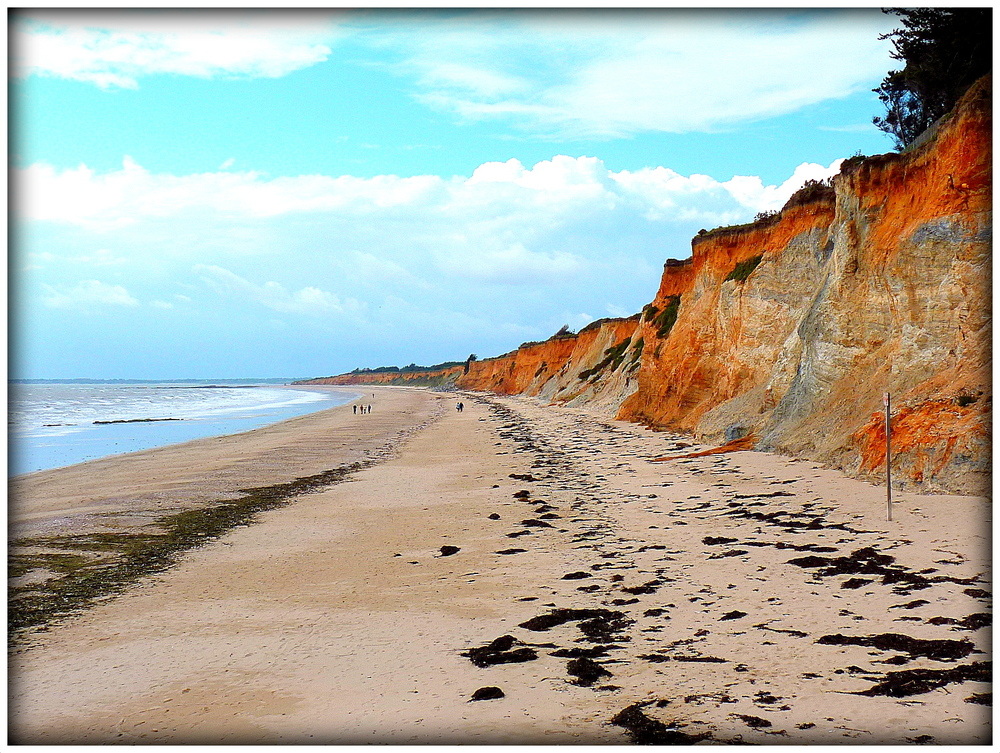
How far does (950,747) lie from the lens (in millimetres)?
3771

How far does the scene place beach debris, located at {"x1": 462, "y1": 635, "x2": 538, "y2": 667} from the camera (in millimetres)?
5266

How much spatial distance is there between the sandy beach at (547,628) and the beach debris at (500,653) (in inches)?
1.0

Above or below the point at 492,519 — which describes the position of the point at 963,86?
above

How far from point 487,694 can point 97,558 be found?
714 centimetres

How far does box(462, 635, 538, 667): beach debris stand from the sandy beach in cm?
3

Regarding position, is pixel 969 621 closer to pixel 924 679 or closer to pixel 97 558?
pixel 924 679

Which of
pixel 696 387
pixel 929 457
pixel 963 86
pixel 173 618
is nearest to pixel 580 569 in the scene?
pixel 173 618

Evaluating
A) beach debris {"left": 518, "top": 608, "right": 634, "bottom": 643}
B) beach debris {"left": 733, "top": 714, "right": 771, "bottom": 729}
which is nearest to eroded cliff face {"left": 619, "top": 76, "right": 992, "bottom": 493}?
beach debris {"left": 518, "top": 608, "right": 634, "bottom": 643}

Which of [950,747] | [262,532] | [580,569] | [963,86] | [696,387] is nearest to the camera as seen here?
[950,747]

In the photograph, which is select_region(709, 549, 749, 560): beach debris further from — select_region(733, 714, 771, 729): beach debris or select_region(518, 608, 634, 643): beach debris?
select_region(733, 714, 771, 729): beach debris

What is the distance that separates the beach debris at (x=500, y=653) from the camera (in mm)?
5266

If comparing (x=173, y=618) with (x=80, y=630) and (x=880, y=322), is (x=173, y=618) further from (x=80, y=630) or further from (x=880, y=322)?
(x=880, y=322)

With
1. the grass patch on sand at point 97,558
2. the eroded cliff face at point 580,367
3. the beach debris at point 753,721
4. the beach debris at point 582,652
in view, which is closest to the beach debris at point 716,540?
the beach debris at point 582,652

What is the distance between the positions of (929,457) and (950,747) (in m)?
7.34
